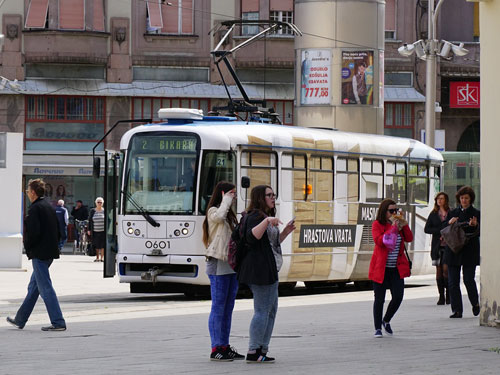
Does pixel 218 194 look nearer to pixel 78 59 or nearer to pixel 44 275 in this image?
pixel 44 275

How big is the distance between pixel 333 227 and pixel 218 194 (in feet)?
35.3

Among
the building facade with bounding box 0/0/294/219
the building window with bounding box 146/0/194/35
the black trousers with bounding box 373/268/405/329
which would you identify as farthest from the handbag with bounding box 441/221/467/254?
the building window with bounding box 146/0/194/35

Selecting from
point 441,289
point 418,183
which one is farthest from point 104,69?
point 441,289

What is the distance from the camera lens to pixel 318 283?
24.6 m

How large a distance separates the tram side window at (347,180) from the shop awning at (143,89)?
62.5 ft

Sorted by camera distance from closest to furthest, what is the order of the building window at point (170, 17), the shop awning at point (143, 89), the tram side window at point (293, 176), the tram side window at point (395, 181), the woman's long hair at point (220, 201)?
the woman's long hair at point (220, 201) < the tram side window at point (293, 176) < the tram side window at point (395, 181) < the shop awning at point (143, 89) < the building window at point (170, 17)

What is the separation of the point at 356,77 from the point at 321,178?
537 inches

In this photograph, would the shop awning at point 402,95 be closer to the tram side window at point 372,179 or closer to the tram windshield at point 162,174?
the tram side window at point 372,179

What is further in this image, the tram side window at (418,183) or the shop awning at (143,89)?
the shop awning at (143,89)

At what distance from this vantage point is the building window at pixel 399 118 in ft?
144

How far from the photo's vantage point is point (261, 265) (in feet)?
37.6

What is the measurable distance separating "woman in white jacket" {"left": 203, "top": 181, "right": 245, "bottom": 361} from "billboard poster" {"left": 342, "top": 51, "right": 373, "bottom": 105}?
23.6 meters

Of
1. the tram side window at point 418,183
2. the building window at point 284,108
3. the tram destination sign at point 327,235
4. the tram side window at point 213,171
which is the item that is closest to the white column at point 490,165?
the tram side window at point 213,171

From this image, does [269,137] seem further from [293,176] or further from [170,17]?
[170,17]
